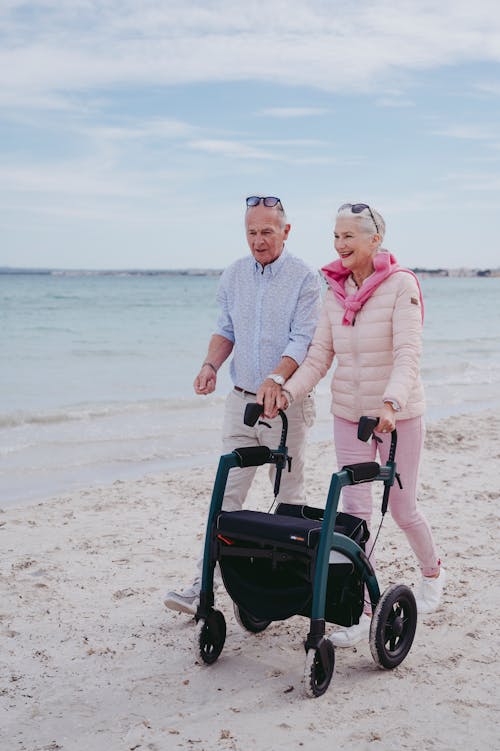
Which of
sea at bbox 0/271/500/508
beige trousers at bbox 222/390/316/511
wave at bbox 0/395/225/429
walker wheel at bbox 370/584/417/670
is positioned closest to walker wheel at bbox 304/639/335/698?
walker wheel at bbox 370/584/417/670

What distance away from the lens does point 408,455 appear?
3.55 m

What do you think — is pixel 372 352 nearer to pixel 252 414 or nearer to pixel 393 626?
pixel 252 414

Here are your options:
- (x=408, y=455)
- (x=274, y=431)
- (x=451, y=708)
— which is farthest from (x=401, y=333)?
(x=451, y=708)

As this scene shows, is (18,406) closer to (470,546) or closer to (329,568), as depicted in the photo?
(470,546)

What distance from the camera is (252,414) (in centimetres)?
339

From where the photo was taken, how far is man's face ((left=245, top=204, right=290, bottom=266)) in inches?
146

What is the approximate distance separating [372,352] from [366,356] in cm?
3

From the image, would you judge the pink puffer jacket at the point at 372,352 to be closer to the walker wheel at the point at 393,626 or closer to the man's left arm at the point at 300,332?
the man's left arm at the point at 300,332

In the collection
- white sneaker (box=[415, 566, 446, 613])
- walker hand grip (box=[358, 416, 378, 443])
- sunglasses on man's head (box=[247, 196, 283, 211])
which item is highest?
sunglasses on man's head (box=[247, 196, 283, 211])

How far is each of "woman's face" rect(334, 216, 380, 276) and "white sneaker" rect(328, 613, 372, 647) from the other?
1484 millimetres

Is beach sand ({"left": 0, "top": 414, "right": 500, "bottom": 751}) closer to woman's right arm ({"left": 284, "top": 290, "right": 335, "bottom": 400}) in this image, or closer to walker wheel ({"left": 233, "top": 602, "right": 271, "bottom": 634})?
walker wheel ({"left": 233, "top": 602, "right": 271, "bottom": 634})

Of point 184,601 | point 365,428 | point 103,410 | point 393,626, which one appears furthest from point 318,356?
point 103,410

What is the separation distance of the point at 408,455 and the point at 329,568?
2.17 ft

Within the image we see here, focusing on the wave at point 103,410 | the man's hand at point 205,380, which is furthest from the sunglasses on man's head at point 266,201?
the wave at point 103,410
